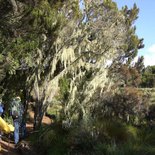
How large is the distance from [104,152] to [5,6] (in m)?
7.92

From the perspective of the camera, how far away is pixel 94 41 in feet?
72.1

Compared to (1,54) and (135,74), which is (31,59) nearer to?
(1,54)

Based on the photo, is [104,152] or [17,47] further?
[17,47]

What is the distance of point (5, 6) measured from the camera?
51.0 feet

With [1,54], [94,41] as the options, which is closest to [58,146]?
[1,54]

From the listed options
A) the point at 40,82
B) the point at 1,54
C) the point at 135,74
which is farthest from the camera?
the point at 135,74

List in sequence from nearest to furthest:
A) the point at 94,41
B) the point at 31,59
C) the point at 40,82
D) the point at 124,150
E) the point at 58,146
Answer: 1. the point at 124,150
2. the point at 58,146
3. the point at 31,59
4. the point at 40,82
5. the point at 94,41

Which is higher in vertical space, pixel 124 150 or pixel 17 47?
pixel 17 47

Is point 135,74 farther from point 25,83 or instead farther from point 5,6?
point 5,6

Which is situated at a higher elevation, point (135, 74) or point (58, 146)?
point (135, 74)

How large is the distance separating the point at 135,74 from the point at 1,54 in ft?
77.8

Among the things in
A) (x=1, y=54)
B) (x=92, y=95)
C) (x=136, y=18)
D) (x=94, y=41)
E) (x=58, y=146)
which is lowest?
(x=58, y=146)

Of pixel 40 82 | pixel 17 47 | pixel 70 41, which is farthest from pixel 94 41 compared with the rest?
pixel 17 47

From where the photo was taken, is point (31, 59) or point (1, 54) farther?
point (31, 59)
